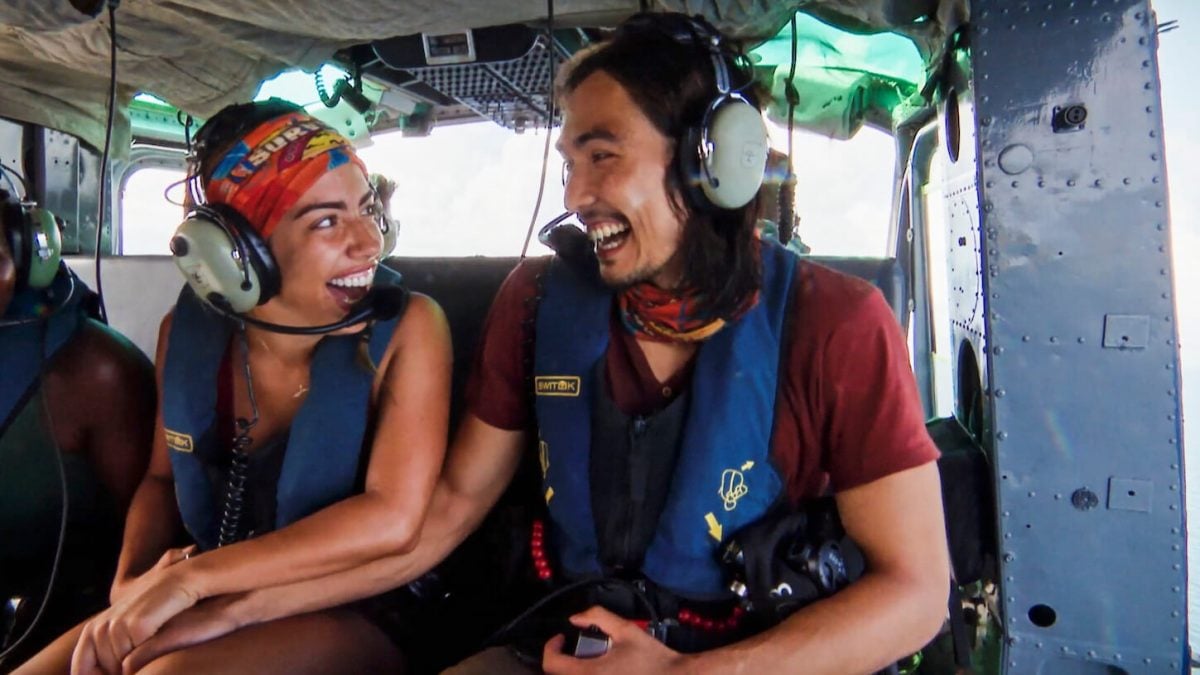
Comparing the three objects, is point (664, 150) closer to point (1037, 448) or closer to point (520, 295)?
point (520, 295)

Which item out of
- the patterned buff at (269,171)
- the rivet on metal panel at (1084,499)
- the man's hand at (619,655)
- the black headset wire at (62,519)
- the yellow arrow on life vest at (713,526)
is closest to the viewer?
the man's hand at (619,655)

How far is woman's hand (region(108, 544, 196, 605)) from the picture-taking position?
134 centimetres

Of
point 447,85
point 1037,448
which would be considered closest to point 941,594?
point 1037,448

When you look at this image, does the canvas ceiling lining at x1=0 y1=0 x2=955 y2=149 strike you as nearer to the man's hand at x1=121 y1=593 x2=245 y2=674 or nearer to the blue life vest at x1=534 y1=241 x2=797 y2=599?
the blue life vest at x1=534 y1=241 x2=797 y2=599

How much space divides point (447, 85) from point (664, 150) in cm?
170

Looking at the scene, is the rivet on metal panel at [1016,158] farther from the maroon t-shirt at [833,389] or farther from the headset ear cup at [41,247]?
the headset ear cup at [41,247]

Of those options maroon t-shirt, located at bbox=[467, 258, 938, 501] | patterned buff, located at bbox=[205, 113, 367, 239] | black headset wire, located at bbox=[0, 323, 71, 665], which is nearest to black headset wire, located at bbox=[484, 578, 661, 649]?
maroon t-shirt, located at bbox=[467, 258, 938, 501]

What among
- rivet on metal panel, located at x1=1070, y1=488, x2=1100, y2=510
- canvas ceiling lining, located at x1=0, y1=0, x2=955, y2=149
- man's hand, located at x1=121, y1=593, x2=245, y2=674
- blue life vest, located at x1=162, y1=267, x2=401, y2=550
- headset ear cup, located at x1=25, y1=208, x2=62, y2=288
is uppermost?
canvas ceiling lining, located at x1=0, y1=0, x2=955, y2=149

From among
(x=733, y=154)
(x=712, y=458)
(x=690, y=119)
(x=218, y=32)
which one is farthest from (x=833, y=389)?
(x=218, y=32)

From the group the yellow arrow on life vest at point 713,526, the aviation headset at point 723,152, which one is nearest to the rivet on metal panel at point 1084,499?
the yellow arrow on life vest at point 713,526

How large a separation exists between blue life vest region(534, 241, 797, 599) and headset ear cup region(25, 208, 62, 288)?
1281 mm

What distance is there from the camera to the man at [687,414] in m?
1.22

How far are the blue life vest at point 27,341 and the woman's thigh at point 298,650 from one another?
89 cm

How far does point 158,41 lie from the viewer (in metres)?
2.14
